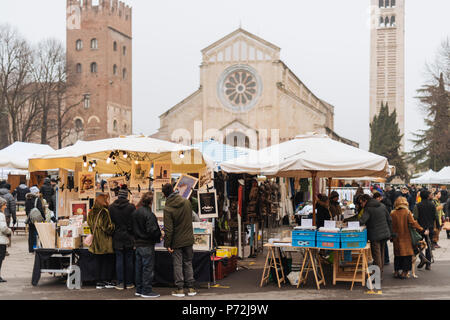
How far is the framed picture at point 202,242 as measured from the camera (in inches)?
393

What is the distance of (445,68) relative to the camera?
121 feet

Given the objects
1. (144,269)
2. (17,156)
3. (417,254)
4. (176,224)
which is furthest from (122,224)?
(17,156)

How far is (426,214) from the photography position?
12586 mm

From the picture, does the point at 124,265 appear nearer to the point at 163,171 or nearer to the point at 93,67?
the point at 163,171

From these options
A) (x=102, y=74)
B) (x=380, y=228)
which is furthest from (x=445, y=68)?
(x=102, y=74)

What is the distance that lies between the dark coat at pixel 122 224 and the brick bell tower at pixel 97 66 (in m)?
55.1

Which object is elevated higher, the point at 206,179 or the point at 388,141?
the point at 388,141

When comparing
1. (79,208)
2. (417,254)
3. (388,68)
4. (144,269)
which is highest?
(388,68)

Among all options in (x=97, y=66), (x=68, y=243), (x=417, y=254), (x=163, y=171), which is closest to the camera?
(x=68, y=243)

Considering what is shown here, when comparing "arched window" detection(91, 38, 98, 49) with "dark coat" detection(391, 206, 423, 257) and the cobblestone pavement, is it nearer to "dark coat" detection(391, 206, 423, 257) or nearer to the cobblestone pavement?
the cobblestone pavement

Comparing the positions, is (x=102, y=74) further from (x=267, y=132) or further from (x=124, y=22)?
(x=267, y=132)

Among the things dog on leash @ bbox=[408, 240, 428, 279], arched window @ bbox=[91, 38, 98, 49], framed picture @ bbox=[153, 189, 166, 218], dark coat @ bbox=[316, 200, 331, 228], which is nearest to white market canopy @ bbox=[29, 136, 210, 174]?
framed picture @ bbox=[153, 189, 166, 218]

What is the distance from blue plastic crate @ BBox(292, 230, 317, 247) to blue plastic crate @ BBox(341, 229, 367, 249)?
1.68ft

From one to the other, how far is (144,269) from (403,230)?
17.1 ft
